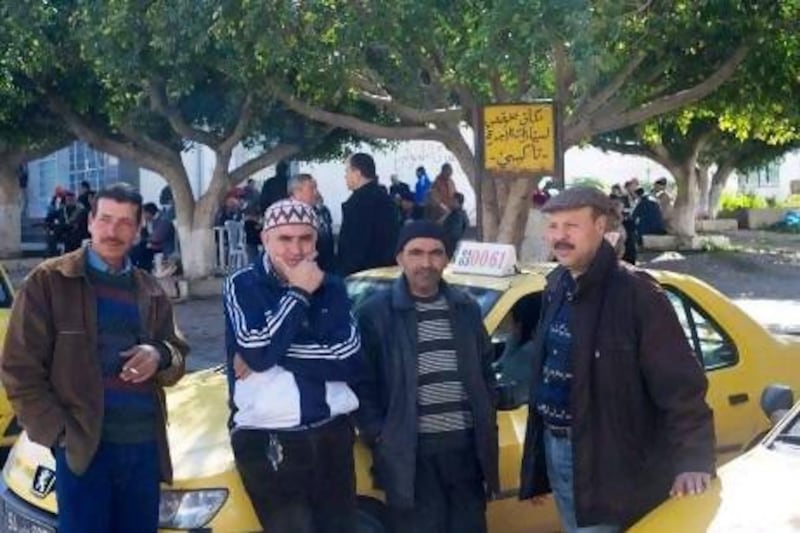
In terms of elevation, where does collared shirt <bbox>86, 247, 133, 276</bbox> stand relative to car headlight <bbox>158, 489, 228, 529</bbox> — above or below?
above

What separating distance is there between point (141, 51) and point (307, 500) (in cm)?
966

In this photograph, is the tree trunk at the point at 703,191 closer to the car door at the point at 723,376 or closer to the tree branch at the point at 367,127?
the tree branch at the point at 367,127

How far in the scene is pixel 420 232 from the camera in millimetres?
5035

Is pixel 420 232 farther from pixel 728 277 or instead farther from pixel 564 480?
pixel 728 277

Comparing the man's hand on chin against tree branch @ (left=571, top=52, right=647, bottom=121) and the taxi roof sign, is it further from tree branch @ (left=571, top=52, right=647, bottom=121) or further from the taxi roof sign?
tree branch @ (left=571, top=52, right=647, bottom=121)

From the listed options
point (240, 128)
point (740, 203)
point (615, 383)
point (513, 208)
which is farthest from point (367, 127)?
point (740, 203)

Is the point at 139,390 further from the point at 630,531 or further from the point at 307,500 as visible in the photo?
the point at 630,531

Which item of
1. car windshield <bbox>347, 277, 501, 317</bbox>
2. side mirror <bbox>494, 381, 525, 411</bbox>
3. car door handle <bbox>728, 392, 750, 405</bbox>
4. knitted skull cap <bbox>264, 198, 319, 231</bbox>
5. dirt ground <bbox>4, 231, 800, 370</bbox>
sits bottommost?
dirt ground <bbox>4, 231, 800, 370</bbox>

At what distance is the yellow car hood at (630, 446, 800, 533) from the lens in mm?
3543

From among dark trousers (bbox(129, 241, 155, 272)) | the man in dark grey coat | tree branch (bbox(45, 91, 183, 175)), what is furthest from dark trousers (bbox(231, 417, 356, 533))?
tree branch (bbox(45, 91, 183, 175))

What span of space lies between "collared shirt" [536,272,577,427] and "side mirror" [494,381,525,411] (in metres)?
0.72

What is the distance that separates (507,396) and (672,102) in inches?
370

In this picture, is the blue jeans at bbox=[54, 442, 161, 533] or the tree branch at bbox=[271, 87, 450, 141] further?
the tree branch at bbox=[271, 87, 450, 141]

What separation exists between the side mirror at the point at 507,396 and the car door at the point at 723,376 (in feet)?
3.56
